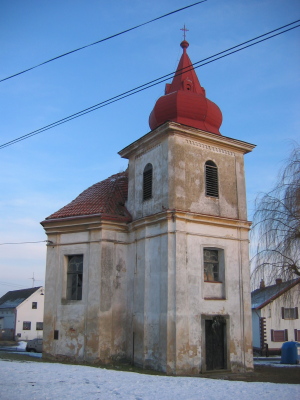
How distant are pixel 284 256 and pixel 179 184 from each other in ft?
15.9

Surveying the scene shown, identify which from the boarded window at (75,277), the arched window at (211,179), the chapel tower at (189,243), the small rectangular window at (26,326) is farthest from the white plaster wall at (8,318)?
Result: the arched window at (211,179)

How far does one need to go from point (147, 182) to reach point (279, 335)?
22.0 meters

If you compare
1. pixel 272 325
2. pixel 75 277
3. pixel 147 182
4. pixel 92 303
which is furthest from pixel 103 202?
pixel 272 325

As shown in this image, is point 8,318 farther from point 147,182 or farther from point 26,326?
point 147,182

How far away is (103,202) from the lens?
20125 millimetres

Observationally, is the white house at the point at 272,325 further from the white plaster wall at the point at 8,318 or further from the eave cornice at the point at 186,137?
the white plaster wall at the point at 8,318

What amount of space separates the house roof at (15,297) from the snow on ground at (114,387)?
44.1 meters

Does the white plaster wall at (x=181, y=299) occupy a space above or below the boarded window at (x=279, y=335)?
above

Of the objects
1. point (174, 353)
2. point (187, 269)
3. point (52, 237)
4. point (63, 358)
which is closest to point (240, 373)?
point (174, 353)

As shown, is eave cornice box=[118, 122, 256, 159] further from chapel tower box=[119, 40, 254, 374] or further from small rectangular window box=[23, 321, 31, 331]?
small rectangular window box=[23, 321, 31, 331]

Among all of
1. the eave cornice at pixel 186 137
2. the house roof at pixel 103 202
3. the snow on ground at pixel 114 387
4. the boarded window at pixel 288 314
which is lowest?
the snow on ground at pixel 114 387

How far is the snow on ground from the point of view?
9.84 metres

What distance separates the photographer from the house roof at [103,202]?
64.0 feet

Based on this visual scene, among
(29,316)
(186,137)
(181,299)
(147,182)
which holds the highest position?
(186,137)
